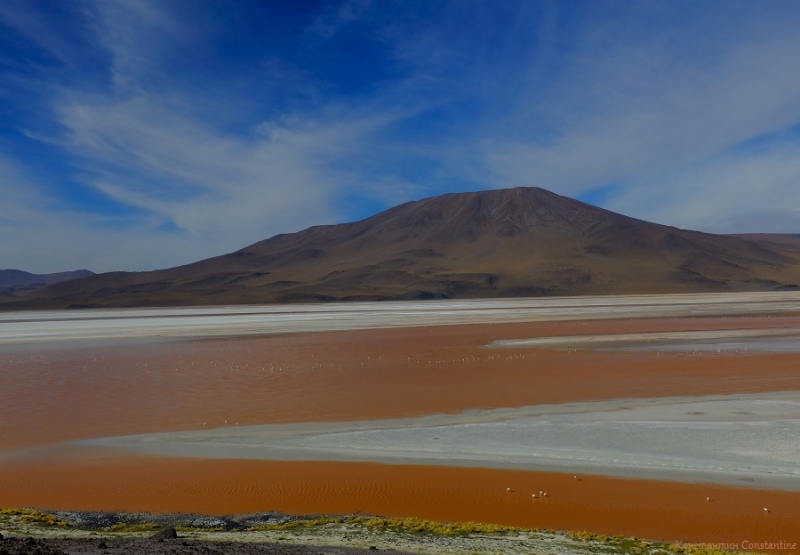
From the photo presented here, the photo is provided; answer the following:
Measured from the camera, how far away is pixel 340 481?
945 centimetres

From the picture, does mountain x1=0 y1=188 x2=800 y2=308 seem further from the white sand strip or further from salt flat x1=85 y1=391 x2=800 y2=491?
salt flat x1=85 y1=391 x2=800 y2=491

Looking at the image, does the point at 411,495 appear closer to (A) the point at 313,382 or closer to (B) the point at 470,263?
(A) the point at 313,382

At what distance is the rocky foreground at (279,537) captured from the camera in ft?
19.3

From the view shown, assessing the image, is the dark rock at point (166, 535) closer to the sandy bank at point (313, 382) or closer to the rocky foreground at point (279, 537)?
the rocky foreground at point (279, 537)

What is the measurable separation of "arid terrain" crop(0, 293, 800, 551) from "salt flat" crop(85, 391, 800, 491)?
5 centimetres

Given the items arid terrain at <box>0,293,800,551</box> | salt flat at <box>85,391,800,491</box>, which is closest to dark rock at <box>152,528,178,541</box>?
arid terrain at <box>0,293,800,551</box>

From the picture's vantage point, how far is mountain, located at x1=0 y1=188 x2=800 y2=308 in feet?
352

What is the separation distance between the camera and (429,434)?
38.9ft

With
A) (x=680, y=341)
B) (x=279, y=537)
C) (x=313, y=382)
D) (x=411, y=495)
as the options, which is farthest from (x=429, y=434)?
(x=680, y=341)

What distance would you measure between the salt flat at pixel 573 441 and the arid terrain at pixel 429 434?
5 centimetres

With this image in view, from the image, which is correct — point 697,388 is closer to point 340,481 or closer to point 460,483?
point 460,483

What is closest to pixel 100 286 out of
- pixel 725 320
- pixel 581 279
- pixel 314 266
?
pixel 314 266

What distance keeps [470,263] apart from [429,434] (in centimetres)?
12783

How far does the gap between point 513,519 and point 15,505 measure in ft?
22.1
